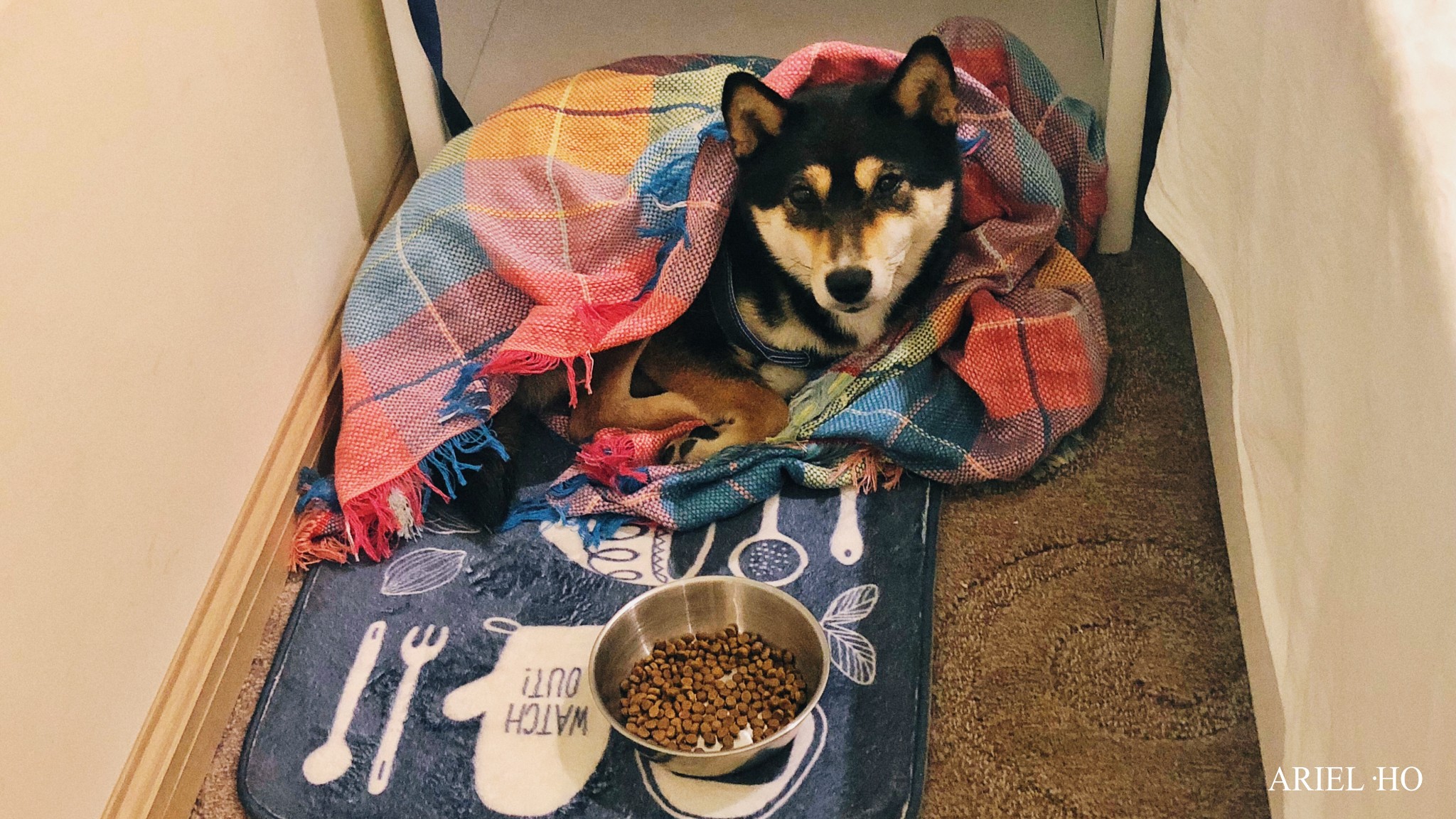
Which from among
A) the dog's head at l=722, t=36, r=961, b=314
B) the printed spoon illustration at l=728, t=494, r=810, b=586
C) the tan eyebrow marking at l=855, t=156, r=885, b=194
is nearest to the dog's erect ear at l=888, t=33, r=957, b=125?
the dog's head at l=722, t=36, r=961, b=314

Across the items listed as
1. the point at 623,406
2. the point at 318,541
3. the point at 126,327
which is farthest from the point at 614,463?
the point at 126,327

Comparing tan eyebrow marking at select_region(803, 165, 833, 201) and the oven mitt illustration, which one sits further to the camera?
tan eyebrow marking at select_region(803, 165, 833, 201)

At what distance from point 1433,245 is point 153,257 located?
133cm

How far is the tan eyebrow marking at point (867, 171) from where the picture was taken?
61.0 inches

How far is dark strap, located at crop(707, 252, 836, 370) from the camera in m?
1.76

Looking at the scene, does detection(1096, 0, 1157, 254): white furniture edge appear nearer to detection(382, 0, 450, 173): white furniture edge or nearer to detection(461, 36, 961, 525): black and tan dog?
detection(461, 36, 961, 525): black and tan dog

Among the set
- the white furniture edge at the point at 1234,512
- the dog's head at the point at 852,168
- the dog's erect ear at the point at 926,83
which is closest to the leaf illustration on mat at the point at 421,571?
the dog's head at the point at 852,168

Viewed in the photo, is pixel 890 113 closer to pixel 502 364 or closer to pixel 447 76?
pixel 502 364

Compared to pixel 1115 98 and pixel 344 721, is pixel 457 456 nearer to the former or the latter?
pixel 344 721

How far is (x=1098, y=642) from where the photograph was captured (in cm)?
143

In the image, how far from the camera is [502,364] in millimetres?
1729

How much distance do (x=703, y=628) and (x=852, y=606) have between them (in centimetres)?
21

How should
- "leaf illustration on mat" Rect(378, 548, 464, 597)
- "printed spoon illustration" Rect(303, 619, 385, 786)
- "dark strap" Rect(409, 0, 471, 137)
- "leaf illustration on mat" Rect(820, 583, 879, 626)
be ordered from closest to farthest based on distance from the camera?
"printed spoon illustration" Rect(303, 619, 385, 786), "leaf illustration on mat" Rect(820, 583, 879, 626), "leaf illustration on mat" Rect(378, 548, 464, 597), "dark strap" Rect(409, 0, 471, 137)

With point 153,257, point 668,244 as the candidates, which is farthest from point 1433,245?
point 153,257
